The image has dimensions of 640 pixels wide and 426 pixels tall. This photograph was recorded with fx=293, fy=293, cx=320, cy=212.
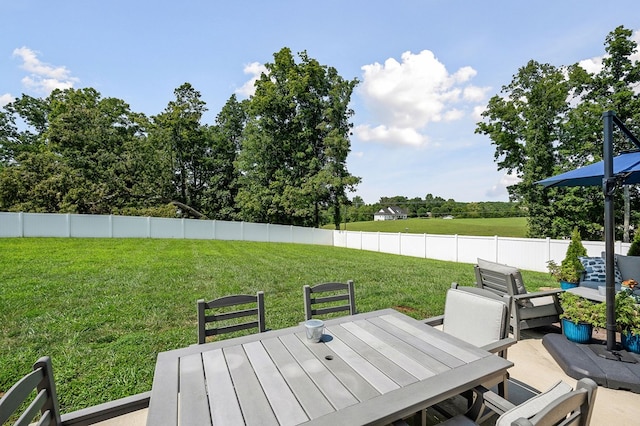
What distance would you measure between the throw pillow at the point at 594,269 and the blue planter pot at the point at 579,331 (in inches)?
119

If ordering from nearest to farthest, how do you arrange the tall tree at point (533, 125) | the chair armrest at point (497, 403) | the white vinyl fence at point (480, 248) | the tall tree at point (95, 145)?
the chair armrest at point (497, 403) → the white vinyl fence at point (480, 248) → the tall tree at point (533, 125) → the tall tree at point (95, 145)

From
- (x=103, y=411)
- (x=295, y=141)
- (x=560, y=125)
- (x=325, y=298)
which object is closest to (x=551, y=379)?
(x=325, y=298)

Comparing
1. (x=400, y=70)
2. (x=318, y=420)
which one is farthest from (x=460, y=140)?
(x=318, y=420)

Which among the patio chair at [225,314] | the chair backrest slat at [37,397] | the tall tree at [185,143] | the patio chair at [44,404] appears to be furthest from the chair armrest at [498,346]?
the tall tree at [185,143]

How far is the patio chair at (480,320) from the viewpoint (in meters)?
2.31

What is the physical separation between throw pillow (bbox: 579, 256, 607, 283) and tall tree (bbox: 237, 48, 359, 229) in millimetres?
17184

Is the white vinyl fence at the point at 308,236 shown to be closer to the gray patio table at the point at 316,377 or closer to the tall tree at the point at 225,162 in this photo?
the tall tree at the point at 225,162

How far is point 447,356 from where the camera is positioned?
6.26 feet

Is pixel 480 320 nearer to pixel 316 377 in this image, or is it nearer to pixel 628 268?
pixel 316 377

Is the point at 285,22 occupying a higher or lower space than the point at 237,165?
higher

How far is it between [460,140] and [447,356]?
1393 centimetres

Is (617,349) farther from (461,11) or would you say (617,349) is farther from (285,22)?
(285,22)

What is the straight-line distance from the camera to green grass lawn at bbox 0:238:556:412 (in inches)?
122

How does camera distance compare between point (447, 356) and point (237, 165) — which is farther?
point (237, 165)
